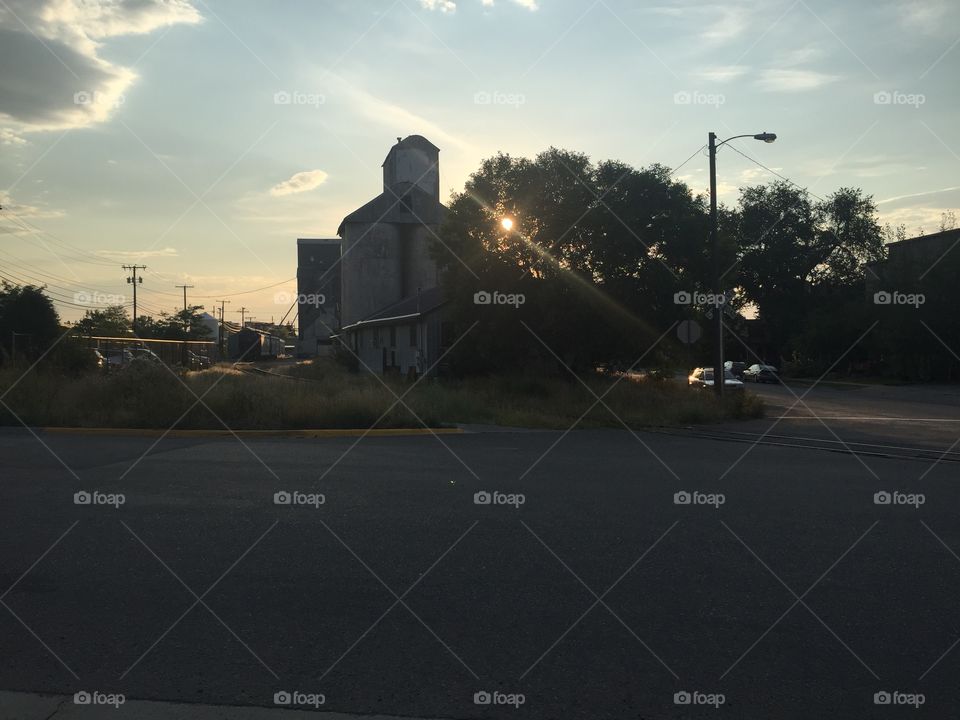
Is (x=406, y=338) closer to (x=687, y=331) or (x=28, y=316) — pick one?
(x=687, y=331)

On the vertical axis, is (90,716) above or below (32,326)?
below

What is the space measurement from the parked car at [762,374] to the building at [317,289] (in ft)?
131

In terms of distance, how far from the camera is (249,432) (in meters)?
17.6

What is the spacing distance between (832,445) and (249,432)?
1231cm

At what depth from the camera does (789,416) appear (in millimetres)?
26156

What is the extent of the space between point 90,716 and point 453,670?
1.87 m

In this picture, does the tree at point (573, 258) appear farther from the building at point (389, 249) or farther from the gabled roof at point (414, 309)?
the building at point (389, 249)

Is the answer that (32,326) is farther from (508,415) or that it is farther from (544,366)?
(508,415)

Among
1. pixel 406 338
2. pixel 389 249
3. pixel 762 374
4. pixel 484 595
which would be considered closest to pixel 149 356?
pixel 406 338

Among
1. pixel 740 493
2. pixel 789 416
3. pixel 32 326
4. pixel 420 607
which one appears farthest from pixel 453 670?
pixel 32 326

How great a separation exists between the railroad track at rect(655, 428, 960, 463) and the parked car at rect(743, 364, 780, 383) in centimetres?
3987

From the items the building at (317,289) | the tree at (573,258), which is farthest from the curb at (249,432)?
the building at (317,289)

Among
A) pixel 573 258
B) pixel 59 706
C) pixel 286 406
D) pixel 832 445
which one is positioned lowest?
pixel 832 445

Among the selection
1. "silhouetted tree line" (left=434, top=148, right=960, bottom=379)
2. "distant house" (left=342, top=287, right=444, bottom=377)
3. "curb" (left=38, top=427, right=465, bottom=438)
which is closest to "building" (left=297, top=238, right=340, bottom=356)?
"distant house" (left=342, top=287, right=444, bottom=377)
